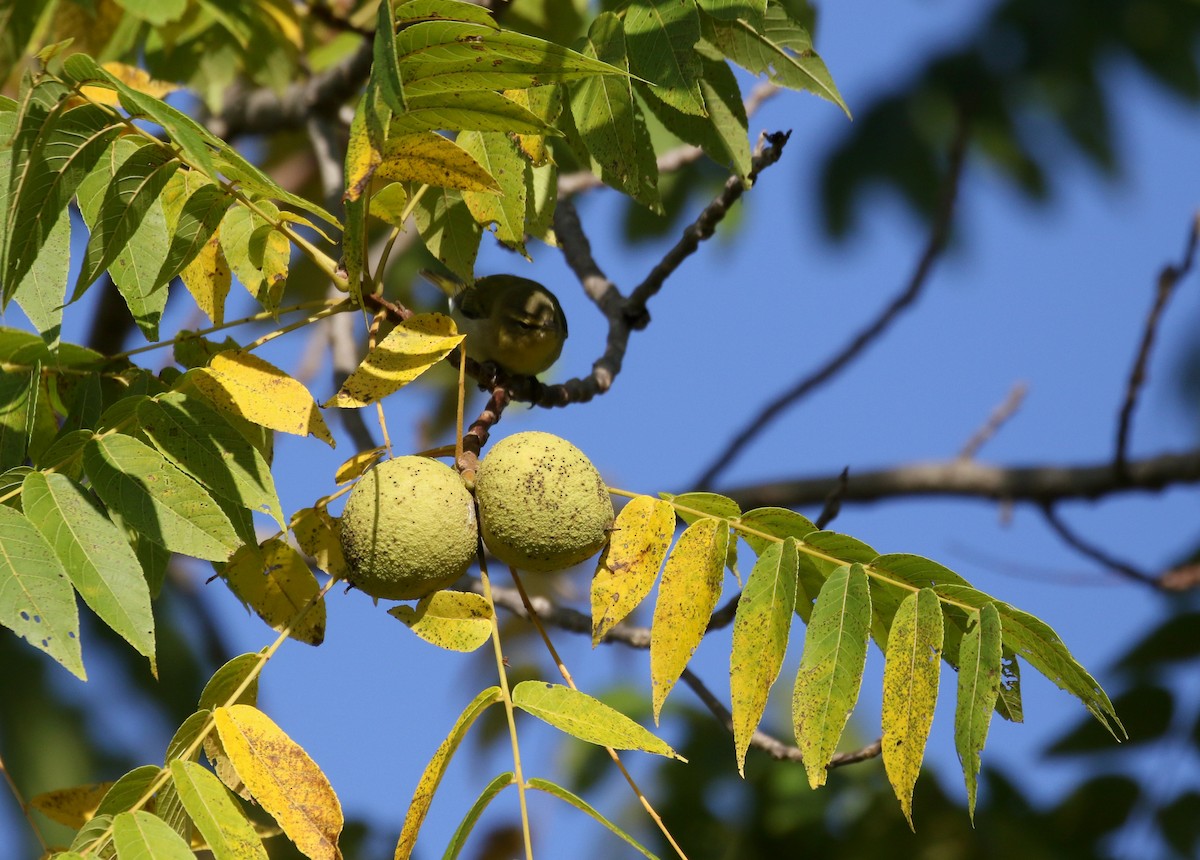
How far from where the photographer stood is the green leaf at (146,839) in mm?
1886

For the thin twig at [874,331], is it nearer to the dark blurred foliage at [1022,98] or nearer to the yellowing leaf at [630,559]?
the yellowing leaf at [630,559]

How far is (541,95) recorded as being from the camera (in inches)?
99.0

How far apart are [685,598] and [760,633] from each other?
14cm

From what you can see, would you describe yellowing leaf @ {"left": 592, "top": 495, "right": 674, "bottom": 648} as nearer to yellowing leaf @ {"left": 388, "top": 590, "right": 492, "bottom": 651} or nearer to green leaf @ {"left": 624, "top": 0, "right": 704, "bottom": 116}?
yellowing leaf @ {"left": 388, "top": 590, "right": 492, "bottom": 651}

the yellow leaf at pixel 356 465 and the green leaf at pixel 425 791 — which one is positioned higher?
the yellow leaf at pixel 356 465

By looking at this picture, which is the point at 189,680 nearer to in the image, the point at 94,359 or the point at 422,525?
the point at 94,359

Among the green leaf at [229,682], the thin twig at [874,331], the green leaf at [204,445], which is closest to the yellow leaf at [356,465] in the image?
the green leaf at [204,445]

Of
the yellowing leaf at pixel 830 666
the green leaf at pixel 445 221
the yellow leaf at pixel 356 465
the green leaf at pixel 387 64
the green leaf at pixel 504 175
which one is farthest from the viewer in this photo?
the green leaf at pixel 445 221

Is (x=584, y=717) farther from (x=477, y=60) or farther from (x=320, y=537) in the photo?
(x=477, y=60)

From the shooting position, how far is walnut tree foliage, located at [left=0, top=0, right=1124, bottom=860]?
194 centimetres

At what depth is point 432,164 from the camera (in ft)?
6.94

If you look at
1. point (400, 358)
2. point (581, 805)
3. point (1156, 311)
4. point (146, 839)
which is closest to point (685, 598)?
point (581, 805)

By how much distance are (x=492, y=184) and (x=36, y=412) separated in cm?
102

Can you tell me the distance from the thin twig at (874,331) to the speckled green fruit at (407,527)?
2465mm
